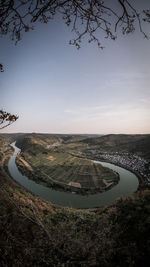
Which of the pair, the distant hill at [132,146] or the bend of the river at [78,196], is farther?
the distant hill at [132,146]

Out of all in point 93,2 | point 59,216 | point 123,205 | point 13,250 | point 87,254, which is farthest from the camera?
point 59,216

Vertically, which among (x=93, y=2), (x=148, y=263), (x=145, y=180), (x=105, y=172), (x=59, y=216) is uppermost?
(x=93, y=2)

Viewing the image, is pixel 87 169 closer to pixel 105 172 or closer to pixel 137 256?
pixel 105 172

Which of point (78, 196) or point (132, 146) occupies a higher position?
point (132, 146)

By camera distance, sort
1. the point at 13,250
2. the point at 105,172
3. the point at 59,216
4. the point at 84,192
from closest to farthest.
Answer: the point at 13,250 → the point at 59,216 → the point at 84,192 → the point at 105,172

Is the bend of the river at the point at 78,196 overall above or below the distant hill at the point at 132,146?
below

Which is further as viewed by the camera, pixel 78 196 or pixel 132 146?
pixel 132 146

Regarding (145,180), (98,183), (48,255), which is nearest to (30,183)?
(98,183)

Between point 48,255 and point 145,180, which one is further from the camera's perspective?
point 145,180

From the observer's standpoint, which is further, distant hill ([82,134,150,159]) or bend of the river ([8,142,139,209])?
distant hill ([82,134,150,159])

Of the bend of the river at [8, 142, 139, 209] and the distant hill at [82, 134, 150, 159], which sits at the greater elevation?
the distant hill at [82, 134, 150, 159]

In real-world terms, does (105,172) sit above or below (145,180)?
above
